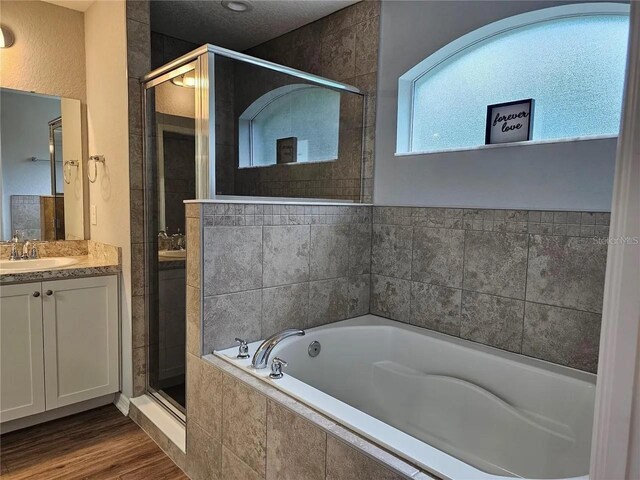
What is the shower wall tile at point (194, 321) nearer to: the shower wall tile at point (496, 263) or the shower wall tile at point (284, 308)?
the shower wall tile at point (284, 308)

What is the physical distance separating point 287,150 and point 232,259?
30.3 inches

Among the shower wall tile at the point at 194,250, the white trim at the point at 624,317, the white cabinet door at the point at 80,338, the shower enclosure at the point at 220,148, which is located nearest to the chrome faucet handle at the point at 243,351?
the shower wall tile at the point at 194,250

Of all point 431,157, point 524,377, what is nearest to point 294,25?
point 431,157

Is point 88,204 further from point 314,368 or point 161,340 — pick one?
point 314,368

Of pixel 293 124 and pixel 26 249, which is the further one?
pixel 26 249

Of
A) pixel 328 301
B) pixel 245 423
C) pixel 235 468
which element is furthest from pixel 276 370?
pixel 328 301

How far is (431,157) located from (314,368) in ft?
4.37

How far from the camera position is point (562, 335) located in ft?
6.41

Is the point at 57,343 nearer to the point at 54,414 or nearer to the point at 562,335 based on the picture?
the point at 54,414

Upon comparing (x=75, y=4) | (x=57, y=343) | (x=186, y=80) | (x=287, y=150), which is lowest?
(x=57, y=343)

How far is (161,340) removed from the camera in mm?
2596

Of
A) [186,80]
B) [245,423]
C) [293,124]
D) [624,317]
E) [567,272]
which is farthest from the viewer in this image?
[293,124]

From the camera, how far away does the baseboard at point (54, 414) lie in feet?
7.81

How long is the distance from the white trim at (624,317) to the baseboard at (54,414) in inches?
109
